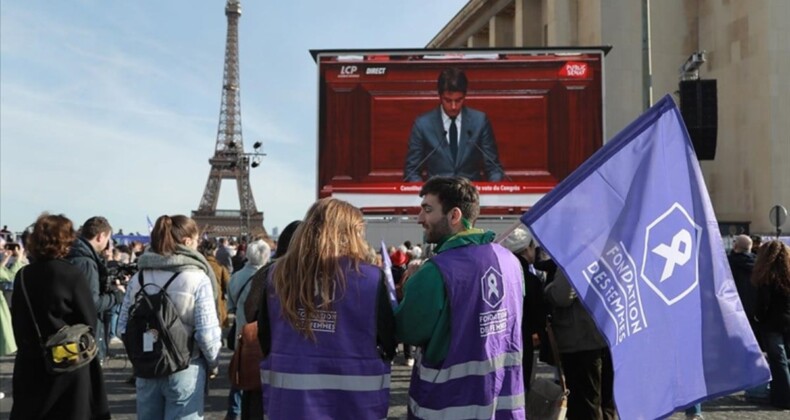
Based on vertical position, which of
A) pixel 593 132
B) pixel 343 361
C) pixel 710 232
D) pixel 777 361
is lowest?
pixel 777 361

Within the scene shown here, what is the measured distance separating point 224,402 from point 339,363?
485cm

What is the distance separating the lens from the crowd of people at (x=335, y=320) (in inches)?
104

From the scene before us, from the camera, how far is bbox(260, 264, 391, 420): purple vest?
8.64 feet

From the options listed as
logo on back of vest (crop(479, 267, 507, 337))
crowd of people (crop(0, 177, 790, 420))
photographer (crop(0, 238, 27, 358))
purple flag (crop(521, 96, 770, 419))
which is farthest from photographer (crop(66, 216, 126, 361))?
purple flag (crop(521, 96, 770, 419))

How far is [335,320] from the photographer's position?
2635mm

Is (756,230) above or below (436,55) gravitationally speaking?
below

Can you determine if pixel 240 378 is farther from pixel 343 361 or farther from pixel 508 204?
pixel 508 204

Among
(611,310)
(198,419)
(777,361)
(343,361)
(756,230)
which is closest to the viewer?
(343,361)

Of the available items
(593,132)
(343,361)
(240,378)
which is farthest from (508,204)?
(343,361)

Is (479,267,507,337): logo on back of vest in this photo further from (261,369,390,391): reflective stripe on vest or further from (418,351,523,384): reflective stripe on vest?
(261,369,390,391): reflective stripe on vest

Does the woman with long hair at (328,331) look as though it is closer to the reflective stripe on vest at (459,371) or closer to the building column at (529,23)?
the reflective stripe on vest at (459,371)

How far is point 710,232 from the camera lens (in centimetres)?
333

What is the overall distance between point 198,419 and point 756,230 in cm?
Answer: 2707

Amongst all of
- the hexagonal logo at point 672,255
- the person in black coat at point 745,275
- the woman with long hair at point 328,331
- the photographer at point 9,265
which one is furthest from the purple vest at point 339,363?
the person in black coat at point 745,275
